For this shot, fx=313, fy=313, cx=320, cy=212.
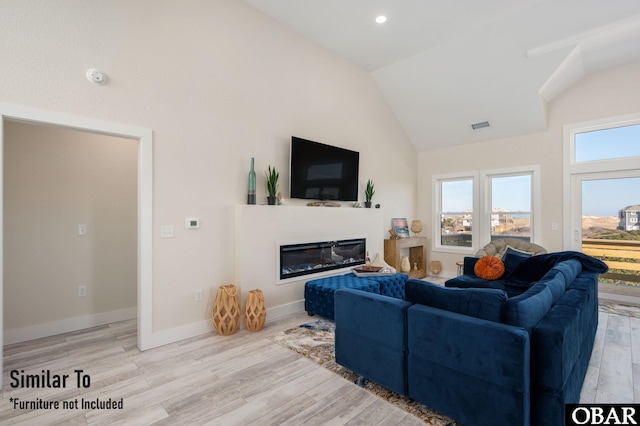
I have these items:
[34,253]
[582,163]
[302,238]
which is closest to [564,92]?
[582,163]

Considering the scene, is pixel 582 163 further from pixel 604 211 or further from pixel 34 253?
pixel 34 253

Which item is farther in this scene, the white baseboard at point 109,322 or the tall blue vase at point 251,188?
the tall blue vase at point 251,188

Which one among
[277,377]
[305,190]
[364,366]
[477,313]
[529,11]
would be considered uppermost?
[529,11]

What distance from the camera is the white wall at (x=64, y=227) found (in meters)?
3.20

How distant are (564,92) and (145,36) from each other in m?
6.25

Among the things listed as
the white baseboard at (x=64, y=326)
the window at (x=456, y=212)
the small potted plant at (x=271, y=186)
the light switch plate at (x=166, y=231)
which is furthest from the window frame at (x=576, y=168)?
the white baseboard at (x=64, y=326)

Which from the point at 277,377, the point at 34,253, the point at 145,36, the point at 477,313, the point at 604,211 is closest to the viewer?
the point at 477,313

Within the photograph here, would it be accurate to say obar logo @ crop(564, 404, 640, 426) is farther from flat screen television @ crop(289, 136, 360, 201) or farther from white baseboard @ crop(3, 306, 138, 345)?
white baseboard @ crop(3, 306, 138, 345)

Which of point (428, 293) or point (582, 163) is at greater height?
point (582, 163)

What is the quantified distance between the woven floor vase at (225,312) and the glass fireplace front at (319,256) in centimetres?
80

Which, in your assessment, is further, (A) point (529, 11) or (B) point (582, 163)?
(B) point (582, 163)

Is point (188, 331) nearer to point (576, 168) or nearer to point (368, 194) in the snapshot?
point (368, 194)

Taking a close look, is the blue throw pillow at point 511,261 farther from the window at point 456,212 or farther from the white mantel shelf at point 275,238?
the white mantel shelf at point 275,238

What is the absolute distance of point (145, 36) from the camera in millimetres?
3102
